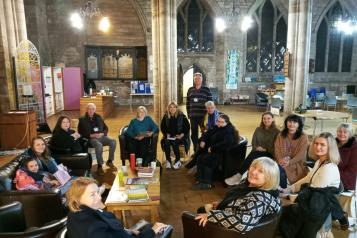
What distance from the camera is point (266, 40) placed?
15.7 meters

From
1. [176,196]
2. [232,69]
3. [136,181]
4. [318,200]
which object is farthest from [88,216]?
[232,69]

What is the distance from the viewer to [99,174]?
544 centimetres

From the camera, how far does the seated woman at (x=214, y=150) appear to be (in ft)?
16.0

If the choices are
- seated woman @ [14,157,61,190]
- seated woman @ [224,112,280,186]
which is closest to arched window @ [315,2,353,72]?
seated woman @ [224,112,280,186]

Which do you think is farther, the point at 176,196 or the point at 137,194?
the point at 176,196

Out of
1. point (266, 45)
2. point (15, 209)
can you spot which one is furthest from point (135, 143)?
point (266, 45)

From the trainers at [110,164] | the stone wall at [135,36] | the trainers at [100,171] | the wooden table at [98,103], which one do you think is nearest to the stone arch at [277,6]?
the stone wall at [135,36]

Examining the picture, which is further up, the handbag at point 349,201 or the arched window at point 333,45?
the arched window at point 333,45

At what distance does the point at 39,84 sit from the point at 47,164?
512 centimetres

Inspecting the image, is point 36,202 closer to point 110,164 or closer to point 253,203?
point 253,203

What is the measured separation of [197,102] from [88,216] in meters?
4.59

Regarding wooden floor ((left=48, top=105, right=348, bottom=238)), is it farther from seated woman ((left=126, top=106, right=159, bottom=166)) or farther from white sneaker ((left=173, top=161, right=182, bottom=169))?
seated woman ((left=126, top=106, right=159, bottom=166))

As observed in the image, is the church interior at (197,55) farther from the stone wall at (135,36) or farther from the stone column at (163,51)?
the stone column at (163,51)

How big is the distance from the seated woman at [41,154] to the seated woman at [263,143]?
8.44 feet
